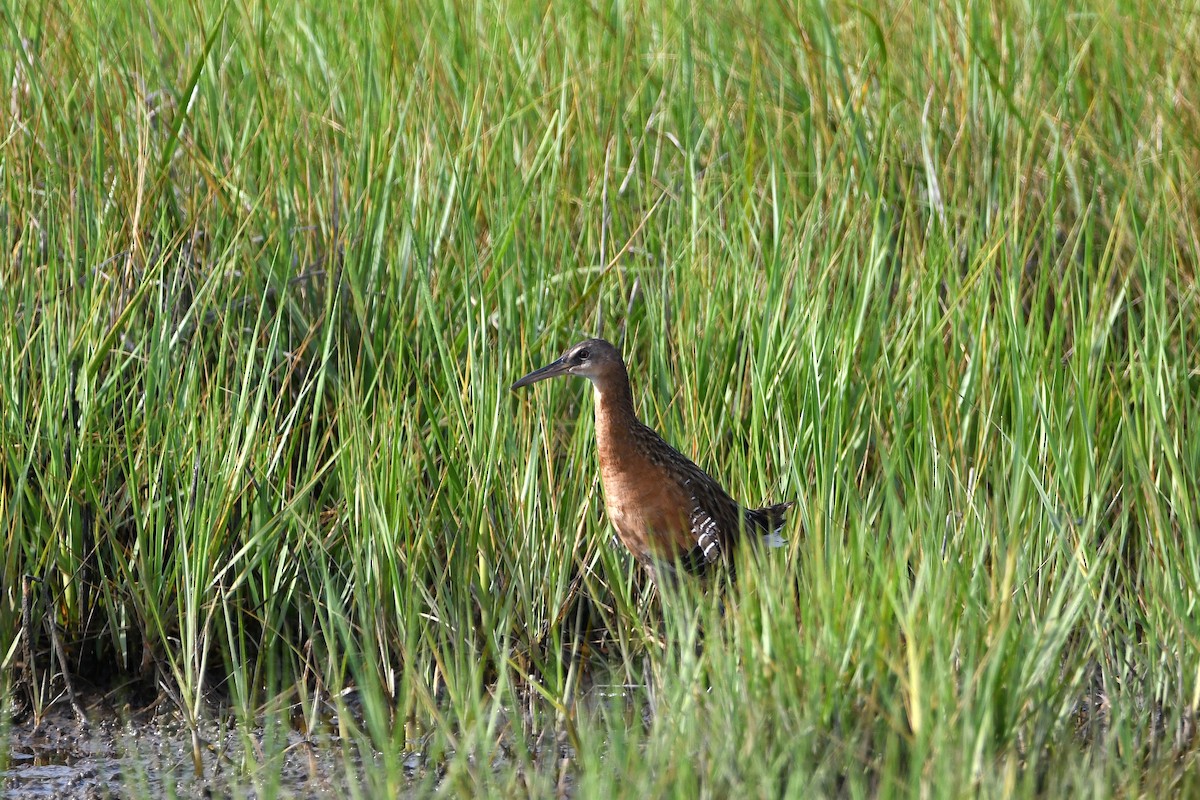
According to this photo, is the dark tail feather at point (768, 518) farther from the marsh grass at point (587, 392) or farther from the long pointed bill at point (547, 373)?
the long pointed bill at point (547, 373)

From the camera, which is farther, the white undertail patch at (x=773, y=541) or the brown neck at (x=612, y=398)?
the brown neck at (x=612, y=398)

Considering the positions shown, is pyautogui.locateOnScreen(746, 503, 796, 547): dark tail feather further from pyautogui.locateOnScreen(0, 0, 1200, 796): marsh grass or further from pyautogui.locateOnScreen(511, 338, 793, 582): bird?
pyautogui.locateOnScreen(0, 0, 1200, 796): marsh grass

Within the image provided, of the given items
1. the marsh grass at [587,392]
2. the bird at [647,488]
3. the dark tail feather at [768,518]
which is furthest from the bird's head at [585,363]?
the dark tail feather at [768,518]

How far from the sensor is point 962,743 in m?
2.44

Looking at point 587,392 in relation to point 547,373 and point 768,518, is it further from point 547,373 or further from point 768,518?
point 768,518

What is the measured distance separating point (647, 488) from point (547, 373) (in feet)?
1.19

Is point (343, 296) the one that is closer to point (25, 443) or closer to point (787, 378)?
point (25, 443)

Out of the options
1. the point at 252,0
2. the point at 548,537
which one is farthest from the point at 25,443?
the point at 252,0

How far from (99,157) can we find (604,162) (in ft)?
4.59

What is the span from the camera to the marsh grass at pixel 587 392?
2.76m

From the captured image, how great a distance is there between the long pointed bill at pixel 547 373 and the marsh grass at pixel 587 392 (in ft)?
0.40

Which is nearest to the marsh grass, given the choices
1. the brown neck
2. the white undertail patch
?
the white undertail patch

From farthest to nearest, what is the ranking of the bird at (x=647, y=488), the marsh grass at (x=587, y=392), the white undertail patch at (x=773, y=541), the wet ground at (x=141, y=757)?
1. the bird at (x=647, y=488)
2. the white undertail patch at (x=773, y=541)
3. the wet ground at (x=141, y=757)
4. the marsh grass at (x=587, y=392)

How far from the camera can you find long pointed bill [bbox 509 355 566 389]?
3.59m
